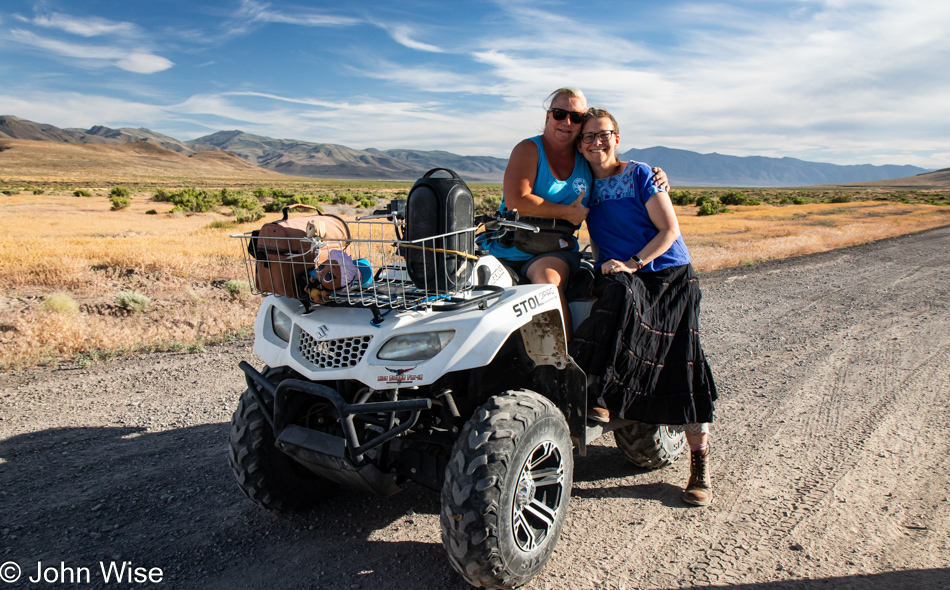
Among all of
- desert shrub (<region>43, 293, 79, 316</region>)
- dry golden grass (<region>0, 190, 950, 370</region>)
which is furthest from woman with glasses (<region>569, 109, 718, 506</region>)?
desert shrub (<region>43, 293, 79, 316</region>)

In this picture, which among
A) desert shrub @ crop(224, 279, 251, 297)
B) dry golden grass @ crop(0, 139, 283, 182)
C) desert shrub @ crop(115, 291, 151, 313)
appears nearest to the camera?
desert shrub @ crop(115, 291, 151, 313)

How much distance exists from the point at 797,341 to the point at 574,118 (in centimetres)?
551

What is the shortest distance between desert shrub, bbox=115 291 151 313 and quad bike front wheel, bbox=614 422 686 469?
284 inches

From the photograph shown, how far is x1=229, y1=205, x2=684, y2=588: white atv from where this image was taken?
276 centimetres

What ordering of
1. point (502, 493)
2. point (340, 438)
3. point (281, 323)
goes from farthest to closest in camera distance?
1. point (281, 323)
2. point (340, 438)
3. point (502, 493)

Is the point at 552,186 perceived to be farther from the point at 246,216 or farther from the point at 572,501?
Result: the point at 246,216

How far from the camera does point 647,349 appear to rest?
3.67 metres

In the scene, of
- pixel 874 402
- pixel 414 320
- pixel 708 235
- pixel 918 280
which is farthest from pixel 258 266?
pixel 708 235

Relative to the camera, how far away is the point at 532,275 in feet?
12.3

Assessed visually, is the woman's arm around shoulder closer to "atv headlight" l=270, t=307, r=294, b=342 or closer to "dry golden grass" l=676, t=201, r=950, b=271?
"atv headlight" l=270, t=307, r=294, b=342

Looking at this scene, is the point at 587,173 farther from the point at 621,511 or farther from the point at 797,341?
the point at 797,341

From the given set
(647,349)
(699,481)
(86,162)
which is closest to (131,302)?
(647,349)

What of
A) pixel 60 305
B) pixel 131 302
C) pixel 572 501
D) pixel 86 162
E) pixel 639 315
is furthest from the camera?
pixel 86 162

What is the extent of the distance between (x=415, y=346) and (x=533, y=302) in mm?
734
